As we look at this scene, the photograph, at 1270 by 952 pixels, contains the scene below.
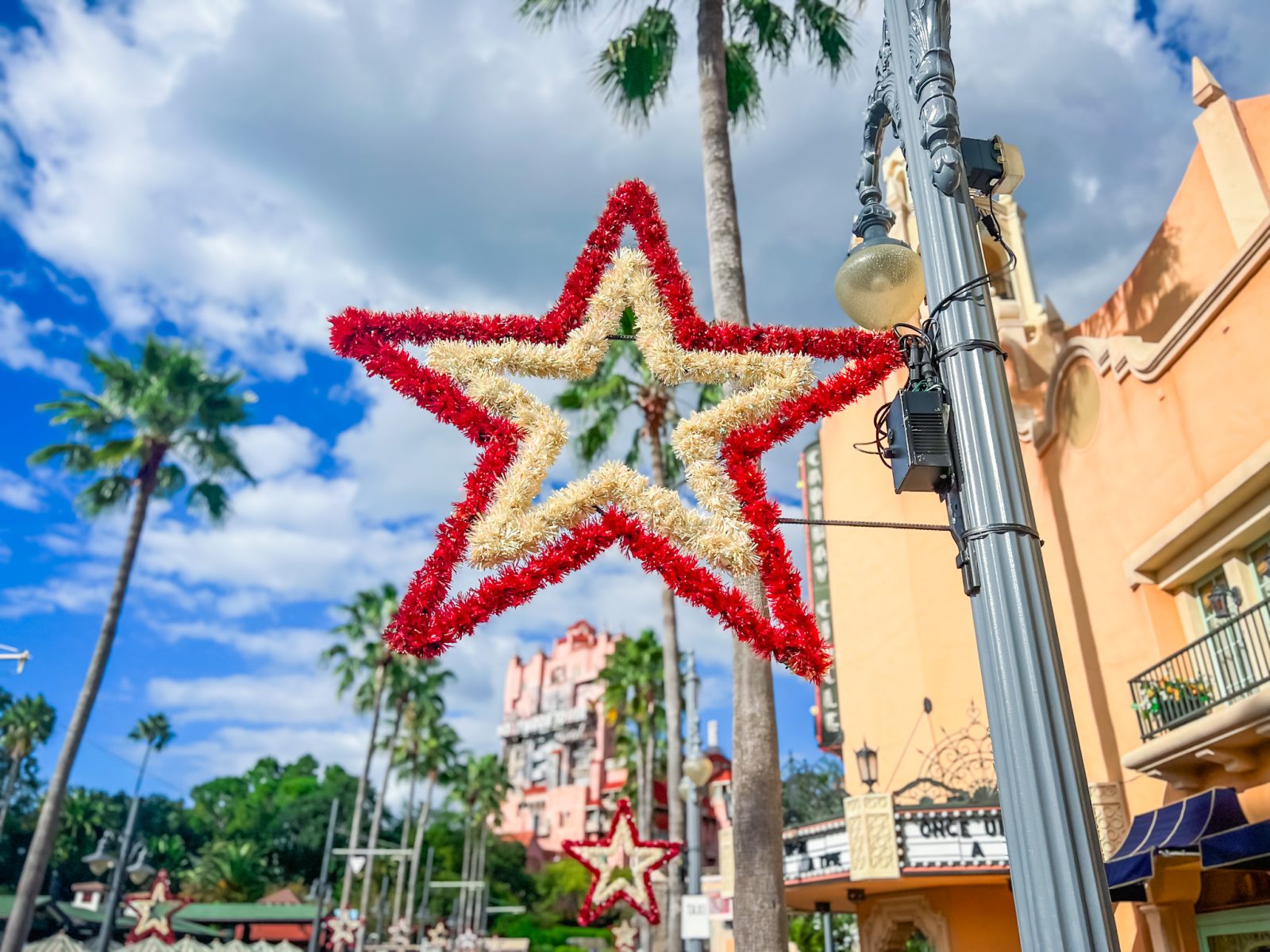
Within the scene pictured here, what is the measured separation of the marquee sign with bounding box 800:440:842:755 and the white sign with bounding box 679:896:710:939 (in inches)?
371

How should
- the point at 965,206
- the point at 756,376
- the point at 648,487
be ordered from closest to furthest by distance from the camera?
the point at 965,206
the point at 648,487
the point at 756,376

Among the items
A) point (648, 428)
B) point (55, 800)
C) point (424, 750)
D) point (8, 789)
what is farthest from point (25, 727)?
point (648, 428)

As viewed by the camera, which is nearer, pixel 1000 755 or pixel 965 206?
pixel 1000 755

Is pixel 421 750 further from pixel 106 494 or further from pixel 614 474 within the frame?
pixel 614 474

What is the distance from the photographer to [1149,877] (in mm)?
10281

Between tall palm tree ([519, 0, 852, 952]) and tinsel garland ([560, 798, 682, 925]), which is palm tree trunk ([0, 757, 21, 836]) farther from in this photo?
tall palm tree ([519, 0, 852, 952])

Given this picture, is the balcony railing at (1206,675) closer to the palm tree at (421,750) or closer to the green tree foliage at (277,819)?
the palm tree at (421,750)

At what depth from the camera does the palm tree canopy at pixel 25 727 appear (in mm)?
59469

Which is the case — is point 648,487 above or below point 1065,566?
below

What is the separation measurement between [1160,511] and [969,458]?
1113cm

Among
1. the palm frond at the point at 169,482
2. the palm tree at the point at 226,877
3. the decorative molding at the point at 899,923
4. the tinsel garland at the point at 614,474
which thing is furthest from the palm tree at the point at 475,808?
the tinsel garland at the point at 614,474

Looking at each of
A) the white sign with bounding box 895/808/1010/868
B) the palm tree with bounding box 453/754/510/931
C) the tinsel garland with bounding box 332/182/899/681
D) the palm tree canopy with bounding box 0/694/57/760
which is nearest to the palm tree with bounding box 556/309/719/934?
the white sign with bounding box 895/808/1010/868

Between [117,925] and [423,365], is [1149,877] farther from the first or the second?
[117,925]

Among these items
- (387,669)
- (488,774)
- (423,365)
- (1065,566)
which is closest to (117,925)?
(387,669)
